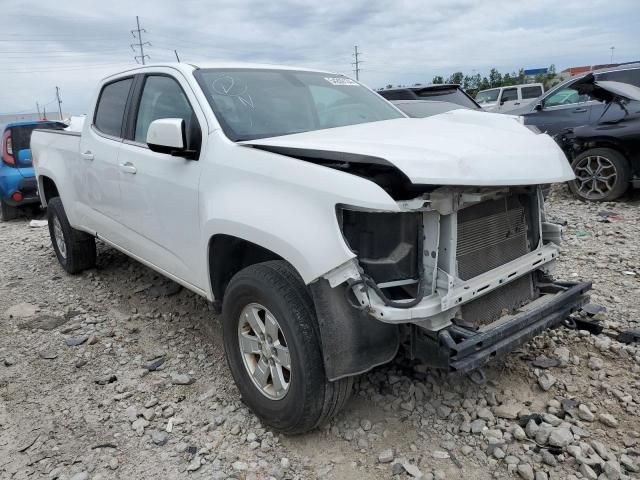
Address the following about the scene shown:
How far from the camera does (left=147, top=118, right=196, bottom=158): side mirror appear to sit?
2.96 meters

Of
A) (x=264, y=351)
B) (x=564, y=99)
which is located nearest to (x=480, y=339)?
(x=264, y=351)

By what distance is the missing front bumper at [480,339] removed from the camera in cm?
230

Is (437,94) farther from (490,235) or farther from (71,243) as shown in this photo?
(490,235)

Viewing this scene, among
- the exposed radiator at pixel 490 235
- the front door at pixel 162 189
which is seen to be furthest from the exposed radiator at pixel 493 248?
the front door at pixel 162 189

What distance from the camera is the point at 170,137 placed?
117 inches

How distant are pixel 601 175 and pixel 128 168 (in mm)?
6158

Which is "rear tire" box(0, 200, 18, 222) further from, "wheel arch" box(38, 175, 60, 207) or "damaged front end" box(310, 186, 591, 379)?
"damaged front end" box(310, 186, 591, 379)

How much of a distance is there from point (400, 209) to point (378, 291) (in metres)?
0.36

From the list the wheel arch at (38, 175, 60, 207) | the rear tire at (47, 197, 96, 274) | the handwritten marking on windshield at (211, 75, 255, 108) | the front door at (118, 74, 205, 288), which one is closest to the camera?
the front door at (118, 74, 205, 288)

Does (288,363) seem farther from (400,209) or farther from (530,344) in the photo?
(530,344)

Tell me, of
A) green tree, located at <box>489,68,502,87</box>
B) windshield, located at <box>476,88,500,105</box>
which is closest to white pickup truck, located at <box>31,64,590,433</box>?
windshield, located at <box>476,88,500,105</box>

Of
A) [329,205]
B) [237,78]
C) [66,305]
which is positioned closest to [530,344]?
[329,205]

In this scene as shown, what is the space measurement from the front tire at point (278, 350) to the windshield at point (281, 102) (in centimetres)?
92

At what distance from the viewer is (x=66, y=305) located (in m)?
4.79
